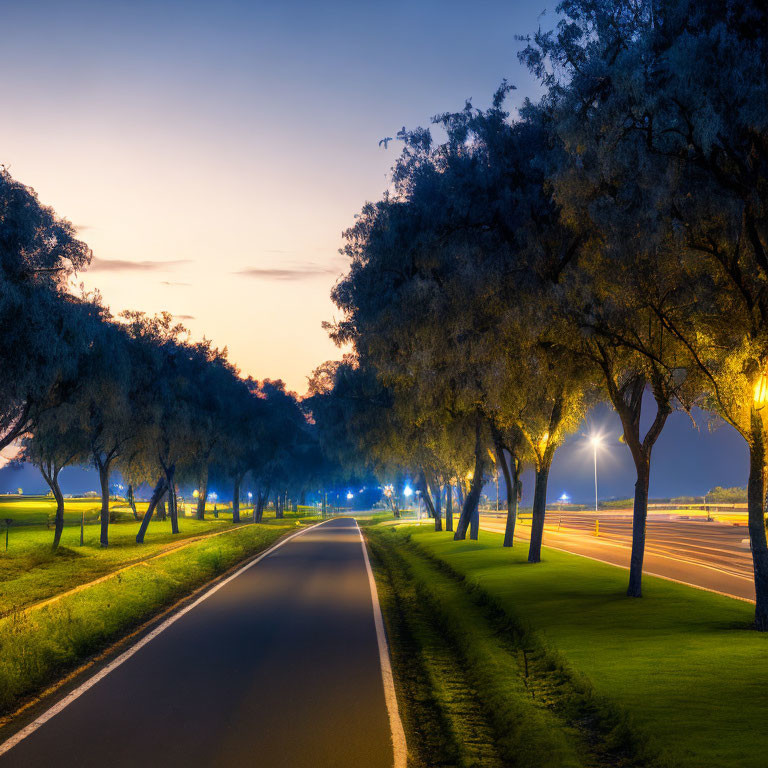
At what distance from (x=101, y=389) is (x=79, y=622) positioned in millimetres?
11425

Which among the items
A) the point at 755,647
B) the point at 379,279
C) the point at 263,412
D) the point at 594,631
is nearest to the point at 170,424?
the point at 379,279

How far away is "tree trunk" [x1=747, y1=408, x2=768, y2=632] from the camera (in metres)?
11.5

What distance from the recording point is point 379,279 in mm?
20406

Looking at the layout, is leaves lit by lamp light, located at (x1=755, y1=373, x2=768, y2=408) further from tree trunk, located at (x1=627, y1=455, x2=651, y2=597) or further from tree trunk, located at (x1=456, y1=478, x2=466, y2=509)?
tree trunk, located at (x1=456, y1=478, x2=466, y2=509)

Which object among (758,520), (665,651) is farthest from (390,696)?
(758,520)

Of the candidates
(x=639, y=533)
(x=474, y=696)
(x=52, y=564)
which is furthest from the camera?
(x=52, y=564)

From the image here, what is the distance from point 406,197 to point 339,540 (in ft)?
73.5

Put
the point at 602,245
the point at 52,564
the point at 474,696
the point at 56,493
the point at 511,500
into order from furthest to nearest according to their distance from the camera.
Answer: the point at 56,493 → the point at 511,500 → the point at 52,564 → the point at 602,245 → the point at 474,696

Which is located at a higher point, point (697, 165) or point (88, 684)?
point (697, 165)

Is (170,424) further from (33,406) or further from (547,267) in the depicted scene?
(547,267)

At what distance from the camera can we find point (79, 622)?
40.6ft

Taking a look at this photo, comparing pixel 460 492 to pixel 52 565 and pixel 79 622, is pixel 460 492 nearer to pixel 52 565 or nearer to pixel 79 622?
pixel 52 565

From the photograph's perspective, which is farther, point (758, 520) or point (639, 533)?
point (639, 533)

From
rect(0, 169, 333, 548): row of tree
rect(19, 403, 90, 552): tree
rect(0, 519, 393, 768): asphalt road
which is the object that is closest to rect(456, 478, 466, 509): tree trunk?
rect(0, 169, 333, 548): row of tree
